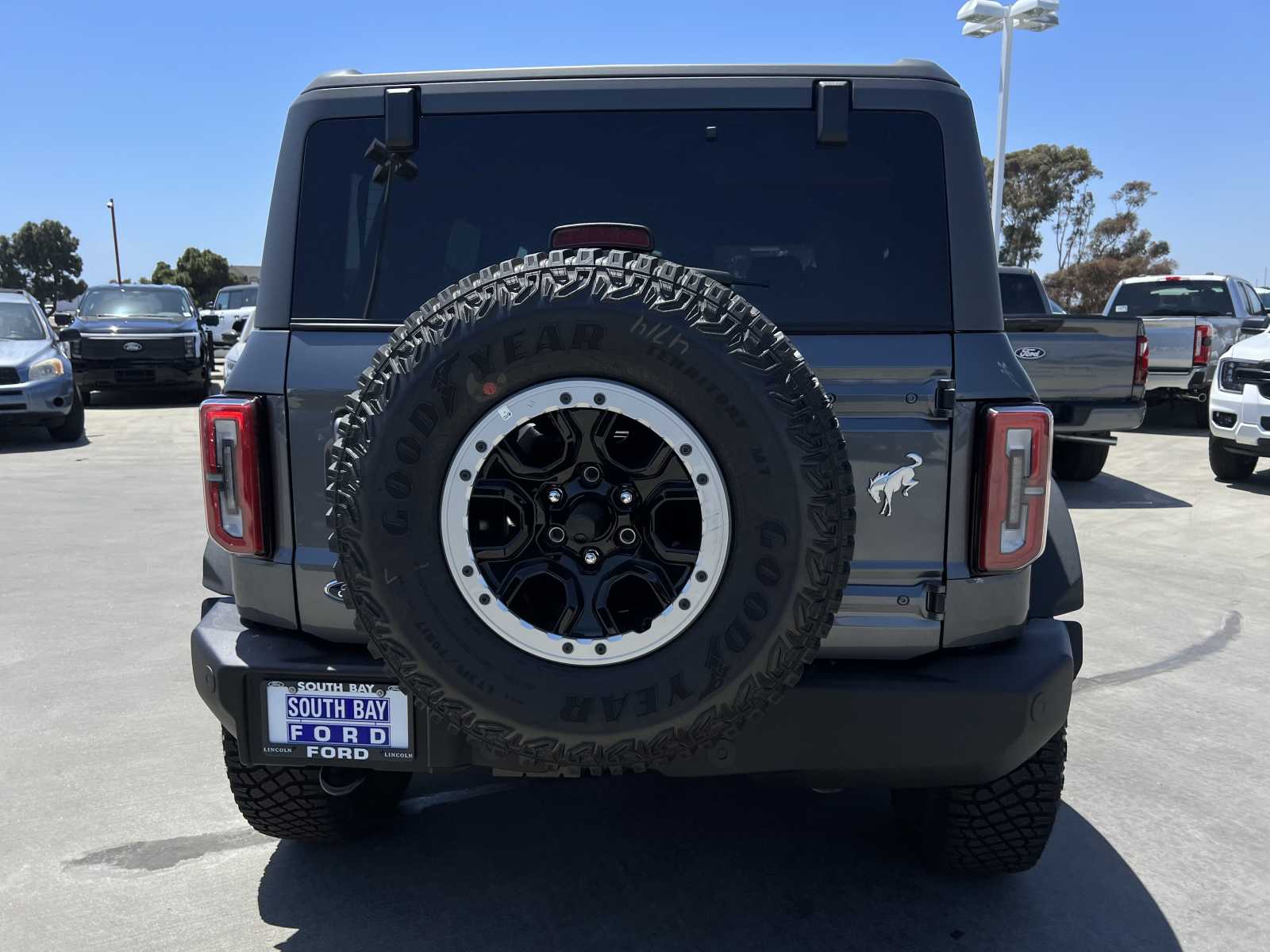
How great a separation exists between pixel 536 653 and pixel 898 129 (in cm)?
149

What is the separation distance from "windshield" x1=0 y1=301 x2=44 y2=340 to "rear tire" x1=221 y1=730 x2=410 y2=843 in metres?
11.0

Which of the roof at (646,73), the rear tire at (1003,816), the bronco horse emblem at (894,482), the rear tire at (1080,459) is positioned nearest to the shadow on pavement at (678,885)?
the rear tire at (1003,816)

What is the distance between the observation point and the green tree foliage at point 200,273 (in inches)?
2338

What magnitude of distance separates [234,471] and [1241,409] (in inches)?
358

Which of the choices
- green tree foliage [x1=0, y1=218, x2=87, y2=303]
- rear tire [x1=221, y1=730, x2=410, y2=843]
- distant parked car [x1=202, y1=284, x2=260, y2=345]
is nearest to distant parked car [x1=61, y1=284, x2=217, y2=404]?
distant parked car [x1=202, y1=284, x2=260, y2=345]

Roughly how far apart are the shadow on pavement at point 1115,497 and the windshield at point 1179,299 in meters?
5.22

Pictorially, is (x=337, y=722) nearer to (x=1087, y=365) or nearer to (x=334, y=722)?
(x=334, y=722)

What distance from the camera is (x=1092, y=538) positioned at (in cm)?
753

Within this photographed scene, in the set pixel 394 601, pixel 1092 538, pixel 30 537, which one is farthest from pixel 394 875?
pixel 1092 538

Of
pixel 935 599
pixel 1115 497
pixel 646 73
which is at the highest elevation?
pixel 646 73

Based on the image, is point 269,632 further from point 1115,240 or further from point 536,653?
point 1115,240

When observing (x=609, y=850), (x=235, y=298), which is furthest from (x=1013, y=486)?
(x=235, y=298)

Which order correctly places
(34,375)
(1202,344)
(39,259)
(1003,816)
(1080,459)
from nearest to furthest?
1. (1003,816)
2. (1080,459)
3. (34,375)
4. (1202,344)
5. (39,259)

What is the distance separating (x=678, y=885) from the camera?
285 centimetres
